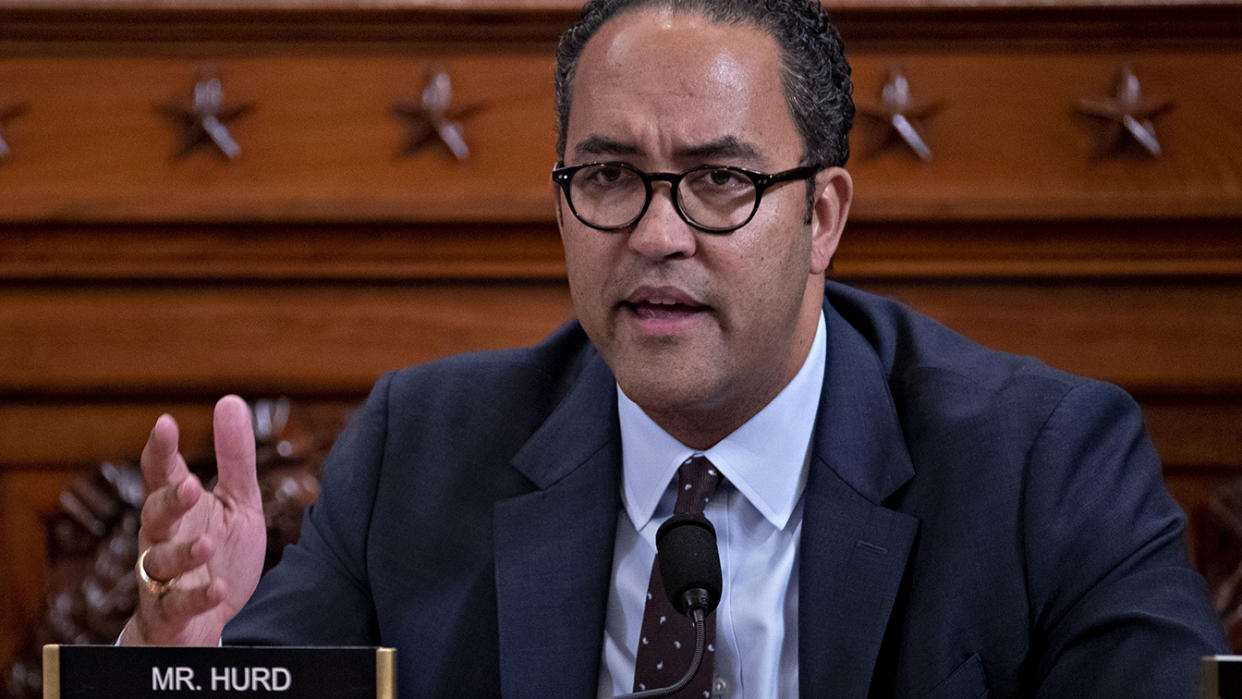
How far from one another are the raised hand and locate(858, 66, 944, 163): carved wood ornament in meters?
1.27

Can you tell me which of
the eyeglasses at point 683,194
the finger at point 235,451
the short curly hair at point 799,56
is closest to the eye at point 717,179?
the eyeglasses at point 683,194

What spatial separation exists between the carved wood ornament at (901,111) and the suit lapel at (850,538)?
2.57ft

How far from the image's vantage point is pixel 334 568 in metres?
1.62

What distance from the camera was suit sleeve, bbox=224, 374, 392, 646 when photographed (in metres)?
1.54

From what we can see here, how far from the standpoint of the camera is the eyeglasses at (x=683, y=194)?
1.37 m

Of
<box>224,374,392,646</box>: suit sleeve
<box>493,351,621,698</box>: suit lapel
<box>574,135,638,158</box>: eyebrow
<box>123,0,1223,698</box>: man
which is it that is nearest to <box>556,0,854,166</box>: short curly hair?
<box>123,0,1223,698</box>: man

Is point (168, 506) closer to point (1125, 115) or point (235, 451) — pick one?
point (235, 451)

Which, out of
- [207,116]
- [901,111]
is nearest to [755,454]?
[901,111]

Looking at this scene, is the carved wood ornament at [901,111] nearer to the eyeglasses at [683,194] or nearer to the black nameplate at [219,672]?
the eyeglasses at [683,194]

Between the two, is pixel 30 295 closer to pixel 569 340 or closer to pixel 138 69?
pixel 138 69

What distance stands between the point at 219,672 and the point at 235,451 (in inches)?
16.8

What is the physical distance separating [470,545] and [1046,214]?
3.90 ft

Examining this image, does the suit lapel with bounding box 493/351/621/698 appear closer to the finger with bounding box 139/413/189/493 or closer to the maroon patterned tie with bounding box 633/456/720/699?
the maroon patterned tie with bounding box 633/456/720/699

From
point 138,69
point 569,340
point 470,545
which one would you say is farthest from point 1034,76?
point 138,69
